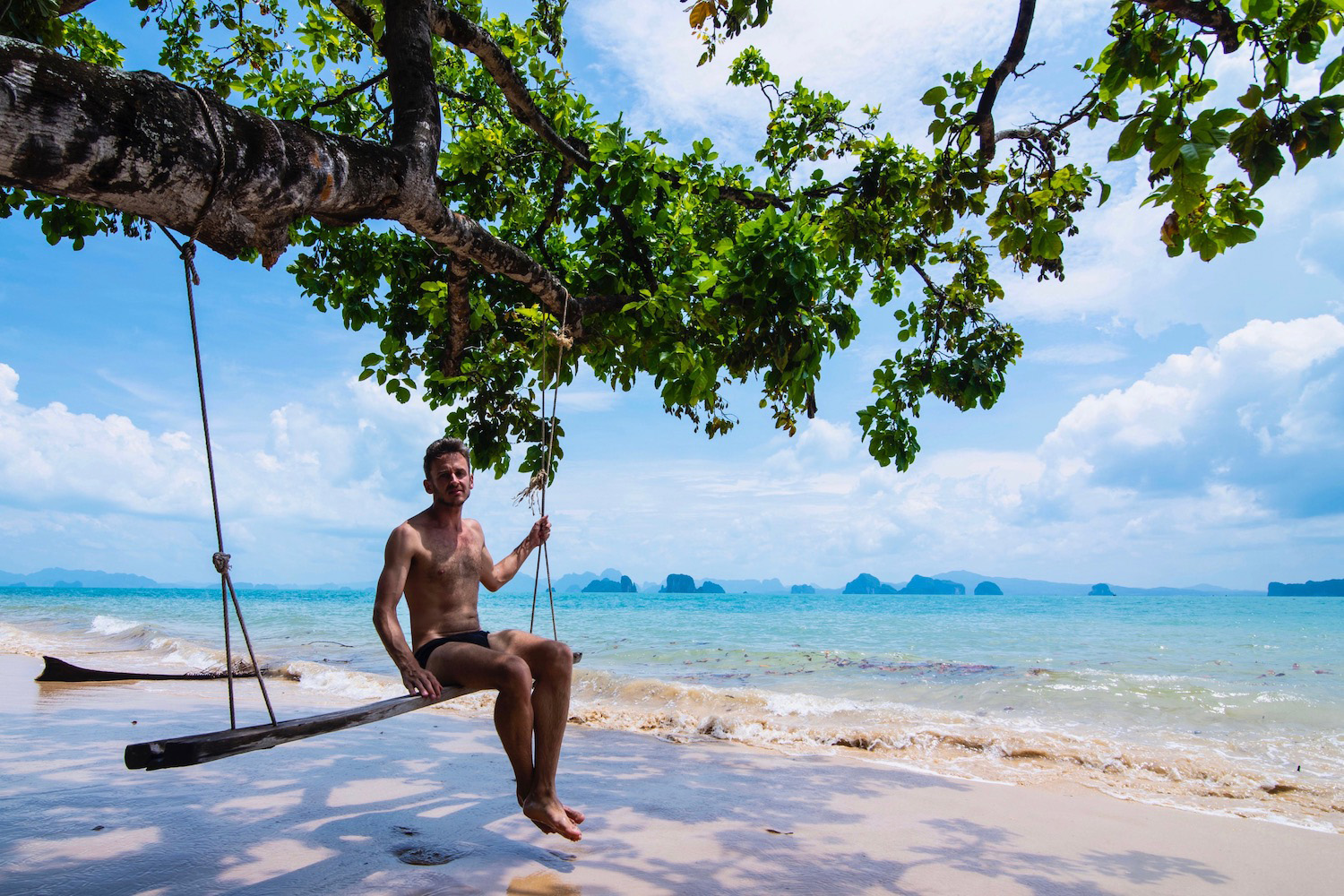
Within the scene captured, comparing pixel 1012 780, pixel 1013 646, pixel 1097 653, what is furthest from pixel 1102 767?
pixel 1013 646

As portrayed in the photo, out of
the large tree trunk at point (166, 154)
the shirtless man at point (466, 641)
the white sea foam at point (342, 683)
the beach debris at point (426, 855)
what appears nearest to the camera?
the large tree trunk at point (166, 154)

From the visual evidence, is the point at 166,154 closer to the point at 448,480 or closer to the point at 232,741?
the point at 232,741

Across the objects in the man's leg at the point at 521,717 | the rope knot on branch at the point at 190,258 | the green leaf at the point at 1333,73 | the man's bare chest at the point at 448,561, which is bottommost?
the man's leg at the point at 521,717

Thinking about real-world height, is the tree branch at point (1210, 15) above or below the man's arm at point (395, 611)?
above

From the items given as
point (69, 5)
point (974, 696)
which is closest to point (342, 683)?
point (974, 696)

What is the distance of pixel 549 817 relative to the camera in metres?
Answer: 2.96

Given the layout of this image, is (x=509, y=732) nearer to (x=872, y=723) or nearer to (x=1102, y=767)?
A: (x=1102, y=767)

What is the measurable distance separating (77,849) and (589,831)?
74.5 inches

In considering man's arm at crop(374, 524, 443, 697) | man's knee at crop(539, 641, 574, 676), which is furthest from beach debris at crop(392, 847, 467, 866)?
man's knee at crop(539, 641, 574, 676)

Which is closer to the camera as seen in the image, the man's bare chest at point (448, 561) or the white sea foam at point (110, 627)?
the man's bare chest at point (448, 561)

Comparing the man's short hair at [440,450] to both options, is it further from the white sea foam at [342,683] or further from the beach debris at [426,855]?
the white sea foam at [342,683]

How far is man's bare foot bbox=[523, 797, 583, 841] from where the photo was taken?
297 cm

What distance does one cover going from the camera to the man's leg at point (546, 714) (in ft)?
9.89

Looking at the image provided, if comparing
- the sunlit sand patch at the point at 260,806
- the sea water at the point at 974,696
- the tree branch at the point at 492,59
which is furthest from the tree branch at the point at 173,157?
the sea water at the point at 974,696
